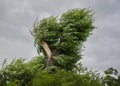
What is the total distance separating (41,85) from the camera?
31.5 m

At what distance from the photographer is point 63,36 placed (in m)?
46.8

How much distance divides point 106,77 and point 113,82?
88 centimetres

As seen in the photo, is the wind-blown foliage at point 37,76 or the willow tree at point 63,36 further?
the willow tree at point 63,36

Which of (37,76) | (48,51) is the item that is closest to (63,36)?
(48,51)

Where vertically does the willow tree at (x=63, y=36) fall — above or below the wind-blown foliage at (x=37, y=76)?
above

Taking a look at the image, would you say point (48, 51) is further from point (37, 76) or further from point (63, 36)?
point (37, 76)

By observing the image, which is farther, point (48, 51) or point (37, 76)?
point (48, 51)

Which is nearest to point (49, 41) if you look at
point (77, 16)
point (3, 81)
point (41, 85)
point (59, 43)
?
point (59, 43)

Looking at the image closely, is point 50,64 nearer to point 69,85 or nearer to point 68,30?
point 68,30

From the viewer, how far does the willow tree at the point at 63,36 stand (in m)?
46.3

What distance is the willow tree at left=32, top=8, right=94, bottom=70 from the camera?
46.3 metres

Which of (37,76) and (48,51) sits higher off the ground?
(48,51)

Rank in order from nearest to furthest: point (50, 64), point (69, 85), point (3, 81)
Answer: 1. point (69, 85)
2. point (3, 81)
3. point (50, 64)

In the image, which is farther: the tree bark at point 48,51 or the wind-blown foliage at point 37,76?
the tree bark at point 48,51
